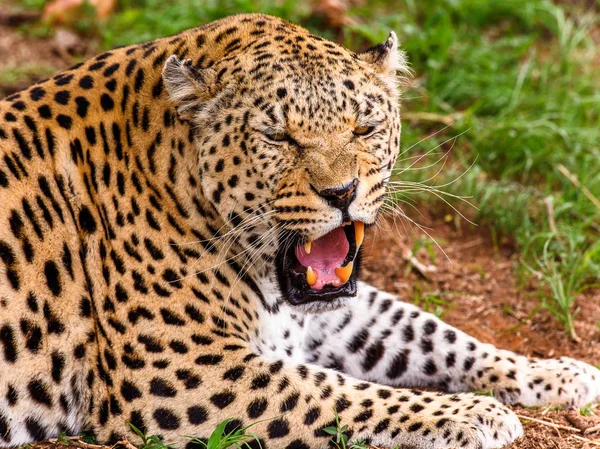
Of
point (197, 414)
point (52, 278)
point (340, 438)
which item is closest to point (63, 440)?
point (197, 414)

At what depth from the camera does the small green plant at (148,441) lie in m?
5.13

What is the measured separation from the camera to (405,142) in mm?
8594

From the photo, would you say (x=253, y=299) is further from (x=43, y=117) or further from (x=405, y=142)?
(x=405, y=142)

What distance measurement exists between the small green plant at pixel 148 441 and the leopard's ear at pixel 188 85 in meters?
1.76

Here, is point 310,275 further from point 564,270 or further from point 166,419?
point 564,270

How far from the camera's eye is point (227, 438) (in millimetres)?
5027

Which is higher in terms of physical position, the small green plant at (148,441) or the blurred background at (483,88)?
the blurred background at (483,88)

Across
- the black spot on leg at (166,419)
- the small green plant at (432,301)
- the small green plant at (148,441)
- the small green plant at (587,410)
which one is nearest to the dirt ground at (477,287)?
the small green plant at (432,301)

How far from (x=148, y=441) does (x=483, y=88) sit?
222 inches

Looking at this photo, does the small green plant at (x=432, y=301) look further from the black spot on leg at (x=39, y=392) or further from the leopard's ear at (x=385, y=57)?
the black spot on leg at (x=39, y=392)

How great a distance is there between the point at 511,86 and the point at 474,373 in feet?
12.9

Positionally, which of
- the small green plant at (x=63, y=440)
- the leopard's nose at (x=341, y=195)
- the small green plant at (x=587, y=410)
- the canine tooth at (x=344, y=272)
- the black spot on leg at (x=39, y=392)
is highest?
the leopard's nose at (x=341, y=195)

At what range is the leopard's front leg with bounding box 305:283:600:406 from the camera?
636 centimetres

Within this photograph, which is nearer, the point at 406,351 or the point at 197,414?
the point at 197,414
